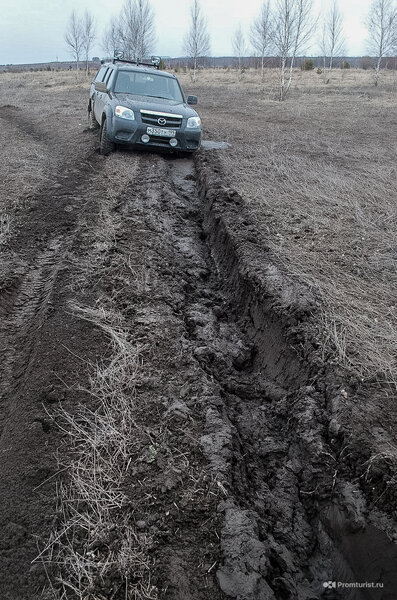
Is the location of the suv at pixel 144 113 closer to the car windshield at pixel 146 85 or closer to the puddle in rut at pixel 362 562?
the car windshield at pixel 146 85

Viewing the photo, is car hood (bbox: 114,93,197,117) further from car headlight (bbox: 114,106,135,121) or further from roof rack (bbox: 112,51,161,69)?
roof rack (bbox: 112,51,161,69)

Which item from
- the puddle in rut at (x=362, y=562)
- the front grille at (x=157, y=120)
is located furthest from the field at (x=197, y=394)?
the front grille at (x=157, y=120)

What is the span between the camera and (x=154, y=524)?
96.8 inches

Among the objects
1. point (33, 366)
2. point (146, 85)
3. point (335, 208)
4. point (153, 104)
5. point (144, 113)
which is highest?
point (146, 85)

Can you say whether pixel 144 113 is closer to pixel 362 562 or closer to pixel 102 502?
pixel 102 502

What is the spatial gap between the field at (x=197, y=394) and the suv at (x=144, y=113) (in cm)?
256

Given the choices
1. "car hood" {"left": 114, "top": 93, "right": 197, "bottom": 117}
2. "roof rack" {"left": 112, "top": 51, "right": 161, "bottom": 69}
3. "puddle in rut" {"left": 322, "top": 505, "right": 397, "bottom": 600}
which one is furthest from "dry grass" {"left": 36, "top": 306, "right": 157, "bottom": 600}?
"roof rack" {"left": 112, "top": 51, "right": 161, "bottom": 69}

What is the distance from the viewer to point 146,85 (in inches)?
414

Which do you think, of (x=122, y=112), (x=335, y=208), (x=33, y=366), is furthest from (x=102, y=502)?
(x=122, y=112)

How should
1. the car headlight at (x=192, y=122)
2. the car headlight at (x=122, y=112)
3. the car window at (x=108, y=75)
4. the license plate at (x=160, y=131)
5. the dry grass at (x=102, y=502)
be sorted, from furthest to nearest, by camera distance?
1. the car window at (x=108, y=75)
2. the car headlight at (x=192, y=122)
3. the license plate at (x=160, y=131)
4. the car headlight at (x=122, y=112)
5. the dry grass at (x=102, y=502)

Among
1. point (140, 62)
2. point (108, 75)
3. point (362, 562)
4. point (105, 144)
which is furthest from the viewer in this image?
point (140, 62)

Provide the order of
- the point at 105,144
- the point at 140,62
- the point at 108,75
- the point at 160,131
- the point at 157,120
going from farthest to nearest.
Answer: the point at 140,62 < the point at 108,75 < the point at 105,144 < the point at 160,131 < the point at 157,120

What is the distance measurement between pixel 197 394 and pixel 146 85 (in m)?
9.11

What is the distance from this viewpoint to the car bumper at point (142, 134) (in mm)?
9398
